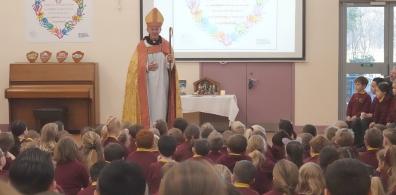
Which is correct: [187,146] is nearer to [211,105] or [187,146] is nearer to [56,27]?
[211,105]

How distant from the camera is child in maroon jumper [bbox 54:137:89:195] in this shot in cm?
402

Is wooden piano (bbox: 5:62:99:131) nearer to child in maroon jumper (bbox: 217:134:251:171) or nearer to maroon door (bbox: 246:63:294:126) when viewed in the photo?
maroon door (bbox: 246:63:294:126)

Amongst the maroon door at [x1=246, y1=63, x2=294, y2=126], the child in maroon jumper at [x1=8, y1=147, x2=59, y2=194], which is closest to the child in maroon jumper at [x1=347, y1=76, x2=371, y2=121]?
the maroon door at [x1=246, y1=63, x2=294, y2=126]

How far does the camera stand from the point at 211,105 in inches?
380

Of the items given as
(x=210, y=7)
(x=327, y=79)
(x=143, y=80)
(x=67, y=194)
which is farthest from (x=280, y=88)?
(x=67, y=194)

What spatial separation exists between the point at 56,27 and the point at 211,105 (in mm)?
3012

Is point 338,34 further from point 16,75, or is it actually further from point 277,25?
point 16,75

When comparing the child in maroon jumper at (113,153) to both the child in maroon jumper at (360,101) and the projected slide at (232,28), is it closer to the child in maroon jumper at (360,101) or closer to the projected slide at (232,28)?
the child in maroon jumper at (360,101)

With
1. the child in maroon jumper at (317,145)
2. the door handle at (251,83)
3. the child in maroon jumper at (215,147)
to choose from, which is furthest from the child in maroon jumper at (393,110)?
the door handle at (251,83)

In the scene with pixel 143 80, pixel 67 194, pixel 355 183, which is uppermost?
pixel 143 80

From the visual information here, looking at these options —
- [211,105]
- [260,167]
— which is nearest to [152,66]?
[211,105]

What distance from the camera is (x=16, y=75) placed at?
32.9 feet

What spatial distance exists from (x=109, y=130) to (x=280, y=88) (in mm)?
5257

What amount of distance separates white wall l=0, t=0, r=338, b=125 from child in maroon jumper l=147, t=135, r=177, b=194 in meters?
6.07
